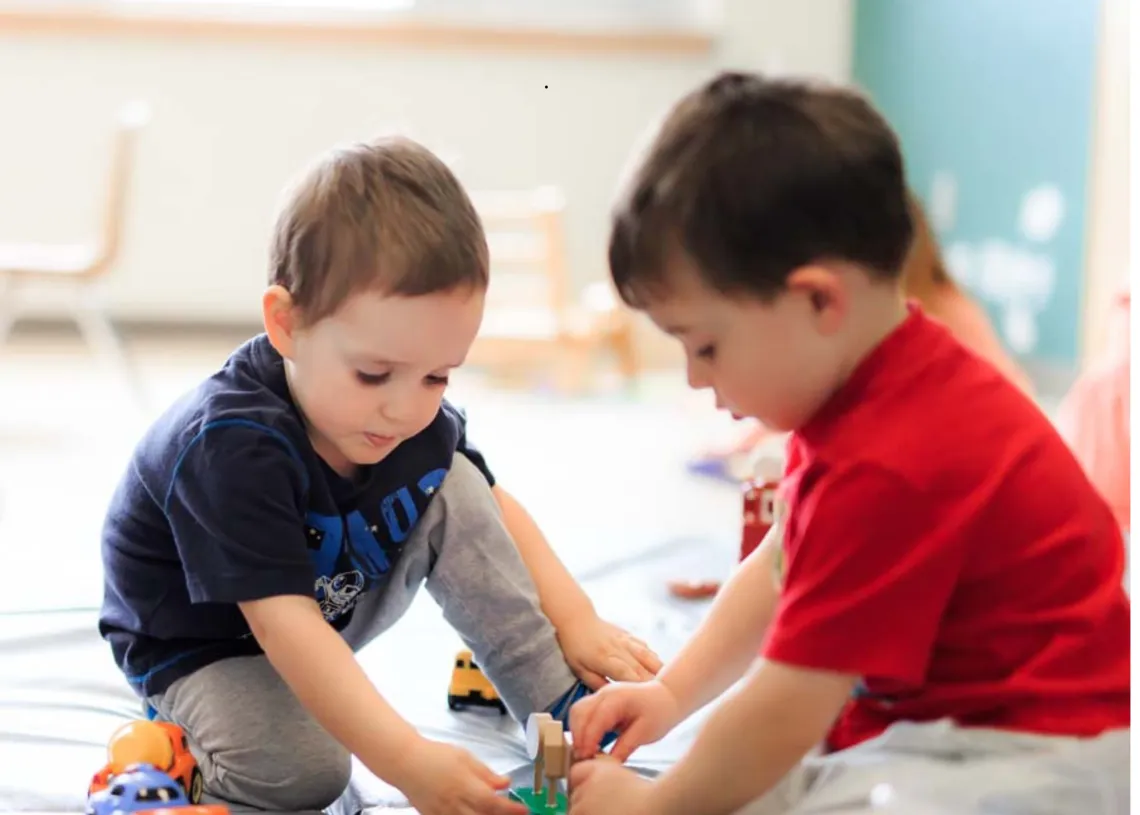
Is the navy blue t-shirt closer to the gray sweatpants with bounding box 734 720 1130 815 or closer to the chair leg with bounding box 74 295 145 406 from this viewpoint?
the gray sweatpants with bounding box 734 720 1130 815

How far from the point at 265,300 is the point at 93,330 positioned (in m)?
2.23

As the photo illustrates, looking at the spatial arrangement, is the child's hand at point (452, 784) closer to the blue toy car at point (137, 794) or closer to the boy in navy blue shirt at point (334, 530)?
the boy in navy blue shirt at point (334, 530)

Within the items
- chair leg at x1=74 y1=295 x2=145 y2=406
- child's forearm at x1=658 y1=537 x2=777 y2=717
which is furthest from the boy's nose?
chair leg at x1=74 y1=295 x2=145 y2=406

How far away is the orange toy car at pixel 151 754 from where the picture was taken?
2.96ft

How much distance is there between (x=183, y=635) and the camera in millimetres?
1029

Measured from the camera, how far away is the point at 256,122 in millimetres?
3512

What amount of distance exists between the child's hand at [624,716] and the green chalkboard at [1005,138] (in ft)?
6.92

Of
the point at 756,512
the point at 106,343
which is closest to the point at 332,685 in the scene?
the point at 756,512

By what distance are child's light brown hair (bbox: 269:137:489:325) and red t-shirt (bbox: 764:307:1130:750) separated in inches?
10.9

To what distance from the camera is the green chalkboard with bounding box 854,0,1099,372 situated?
2.81 metres

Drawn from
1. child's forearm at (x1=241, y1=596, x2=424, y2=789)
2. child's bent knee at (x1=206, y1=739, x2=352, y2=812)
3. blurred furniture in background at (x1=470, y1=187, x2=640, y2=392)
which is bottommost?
blurred furniture in background at (x1=470, y1=187, x2=640, y2=392)

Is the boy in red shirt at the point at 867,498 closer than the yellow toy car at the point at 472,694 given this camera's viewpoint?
Yes

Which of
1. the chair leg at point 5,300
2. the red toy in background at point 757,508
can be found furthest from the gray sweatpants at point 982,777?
the chair leg at point 5,300

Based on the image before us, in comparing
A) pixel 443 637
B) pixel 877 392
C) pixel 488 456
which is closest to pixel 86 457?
pixel 488 456
